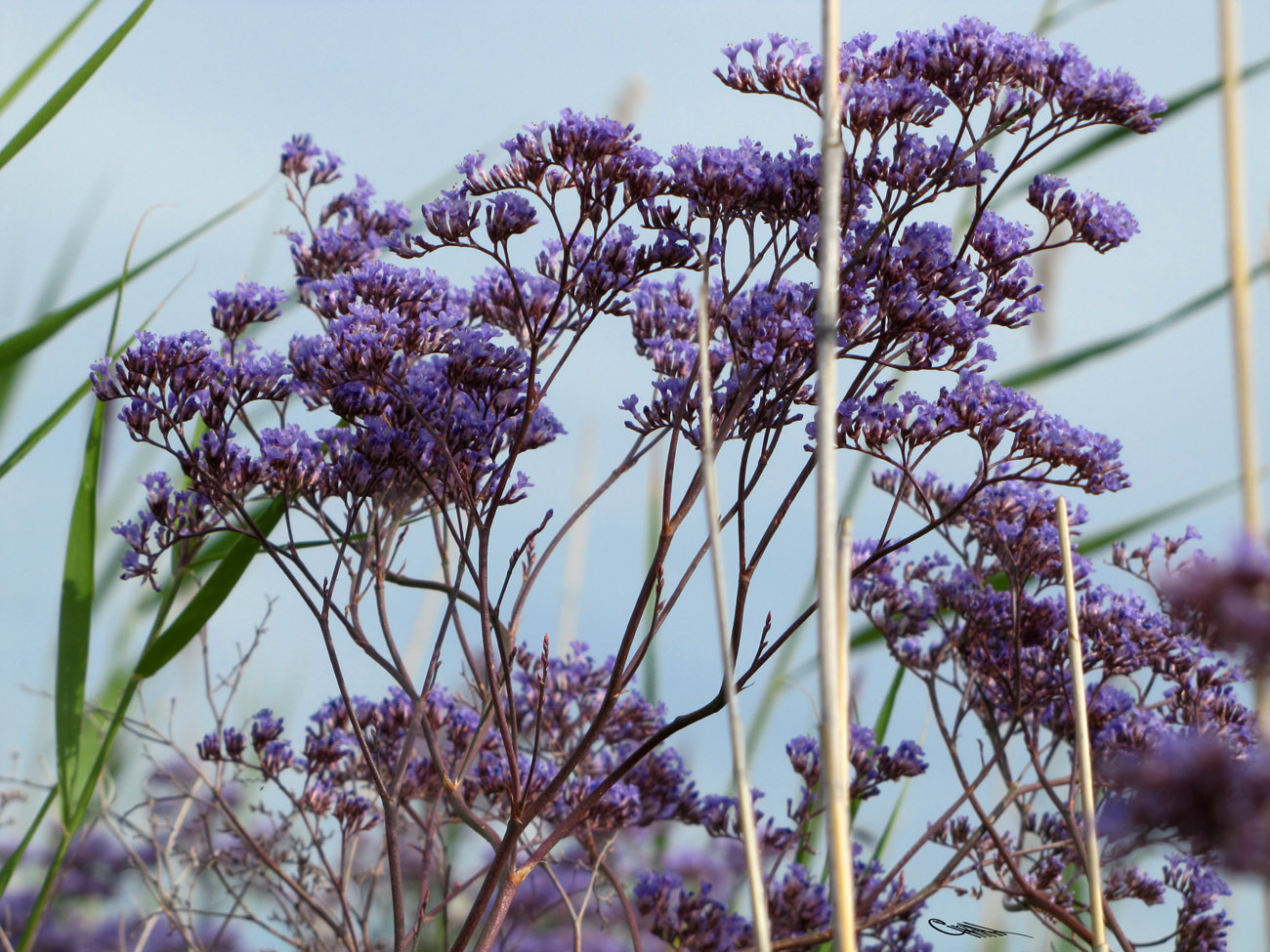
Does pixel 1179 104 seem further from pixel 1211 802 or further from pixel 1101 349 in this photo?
pixel 1211 802

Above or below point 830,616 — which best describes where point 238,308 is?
above

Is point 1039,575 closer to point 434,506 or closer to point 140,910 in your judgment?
point 434,506

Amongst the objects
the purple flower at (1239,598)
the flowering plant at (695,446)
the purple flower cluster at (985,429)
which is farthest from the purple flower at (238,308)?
the purple flower at (1239,598)

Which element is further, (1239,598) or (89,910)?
(89,910)

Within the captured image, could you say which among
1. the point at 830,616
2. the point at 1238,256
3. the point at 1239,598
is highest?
the point at 1238,256

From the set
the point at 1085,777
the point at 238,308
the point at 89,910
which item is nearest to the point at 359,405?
the point at 238,308

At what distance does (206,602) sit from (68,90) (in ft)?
3.80

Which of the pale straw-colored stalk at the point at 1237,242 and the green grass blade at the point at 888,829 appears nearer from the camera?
the pale straw-colored stalk at the point at 1237,242

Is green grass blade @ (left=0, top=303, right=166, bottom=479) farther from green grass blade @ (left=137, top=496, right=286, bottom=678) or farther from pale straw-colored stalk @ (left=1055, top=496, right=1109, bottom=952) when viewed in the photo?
pale straw-colored stalk @ (left=1055, top=496, right=1109, bottom=952)

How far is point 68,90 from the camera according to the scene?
106 inches

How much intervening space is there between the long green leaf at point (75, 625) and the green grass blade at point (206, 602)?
0.25 meters

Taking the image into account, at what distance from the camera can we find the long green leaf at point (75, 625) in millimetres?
2889

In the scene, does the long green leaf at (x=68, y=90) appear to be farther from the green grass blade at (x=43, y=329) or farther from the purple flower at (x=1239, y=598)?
the purple flower at (x=1239, y=598)

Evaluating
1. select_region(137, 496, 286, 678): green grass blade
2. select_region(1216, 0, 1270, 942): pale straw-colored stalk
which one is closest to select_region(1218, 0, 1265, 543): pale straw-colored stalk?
select_region(1216, 0, 1270, 942): pale straw-colored stalk
